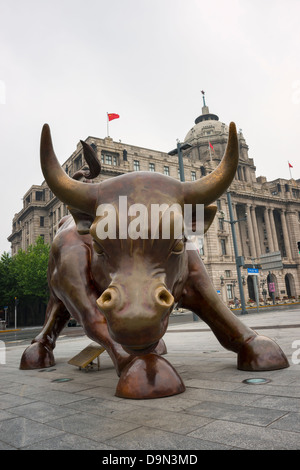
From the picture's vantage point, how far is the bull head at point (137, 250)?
2326 millimetres

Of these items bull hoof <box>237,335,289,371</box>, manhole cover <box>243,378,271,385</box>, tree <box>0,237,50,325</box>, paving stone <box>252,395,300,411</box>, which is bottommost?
manhole cover <box>243,378,271,385</box>

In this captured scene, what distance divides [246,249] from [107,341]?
57.0 meters

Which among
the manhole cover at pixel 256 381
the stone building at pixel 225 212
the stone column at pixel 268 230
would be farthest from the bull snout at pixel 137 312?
the stone column at pixel 268 230

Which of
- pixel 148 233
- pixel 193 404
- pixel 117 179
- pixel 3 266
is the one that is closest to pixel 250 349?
pixel 193 404

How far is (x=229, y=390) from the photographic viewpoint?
10.2 feet

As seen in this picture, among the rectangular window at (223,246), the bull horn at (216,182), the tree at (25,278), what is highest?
the rectangular window at (223,246)

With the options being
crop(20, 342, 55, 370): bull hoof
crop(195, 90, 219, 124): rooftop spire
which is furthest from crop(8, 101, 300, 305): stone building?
crop(20, 342, 55, 370): bull hoof

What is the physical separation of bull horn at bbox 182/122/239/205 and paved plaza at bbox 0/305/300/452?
5.54 feet

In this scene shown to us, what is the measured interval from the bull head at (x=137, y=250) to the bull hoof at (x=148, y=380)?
0.54 meters

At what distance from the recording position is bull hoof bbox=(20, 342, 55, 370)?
17.9ft

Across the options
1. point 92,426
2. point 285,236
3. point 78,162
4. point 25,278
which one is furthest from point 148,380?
point 285,236

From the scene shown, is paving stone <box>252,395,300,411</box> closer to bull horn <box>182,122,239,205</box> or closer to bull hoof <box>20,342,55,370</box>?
bull horn <box>182,122,239,205</box>

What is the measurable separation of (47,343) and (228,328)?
3075 millimetres

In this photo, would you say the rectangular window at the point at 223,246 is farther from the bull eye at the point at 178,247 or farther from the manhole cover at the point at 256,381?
the bull eye at the point at 178,247
